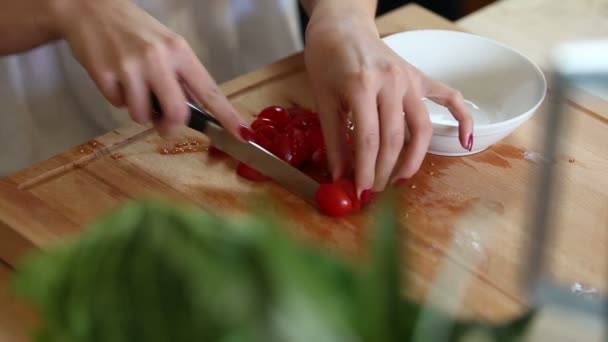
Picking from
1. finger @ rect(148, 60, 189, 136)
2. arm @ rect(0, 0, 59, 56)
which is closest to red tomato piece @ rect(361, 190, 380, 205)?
finger @ rect(148, 60, 189, 136)

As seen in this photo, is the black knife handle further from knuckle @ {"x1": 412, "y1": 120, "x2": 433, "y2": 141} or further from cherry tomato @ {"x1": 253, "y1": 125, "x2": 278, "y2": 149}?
knuckle @ {"x1": 412, "y1": 120, "x2": 433, "y2": 141}

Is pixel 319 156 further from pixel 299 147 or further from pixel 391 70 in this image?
pixel 391 70

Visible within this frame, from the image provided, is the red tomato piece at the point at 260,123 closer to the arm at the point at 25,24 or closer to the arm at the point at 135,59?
the arm at the point at 135,59

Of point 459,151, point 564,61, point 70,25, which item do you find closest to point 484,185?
point 459,151

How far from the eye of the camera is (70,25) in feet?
2.95

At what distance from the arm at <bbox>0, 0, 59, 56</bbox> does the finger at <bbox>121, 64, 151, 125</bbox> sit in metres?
0.13

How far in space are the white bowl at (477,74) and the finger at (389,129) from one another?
84 mm

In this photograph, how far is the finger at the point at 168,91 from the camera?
85 centimetres

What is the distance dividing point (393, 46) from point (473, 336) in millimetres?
765

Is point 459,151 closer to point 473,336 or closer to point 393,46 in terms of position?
point 393,46

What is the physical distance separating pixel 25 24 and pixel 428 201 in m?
0.49

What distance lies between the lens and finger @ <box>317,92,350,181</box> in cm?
92

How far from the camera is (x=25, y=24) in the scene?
95cm

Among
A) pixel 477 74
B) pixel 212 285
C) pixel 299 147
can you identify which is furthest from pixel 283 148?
pixel 212 285
